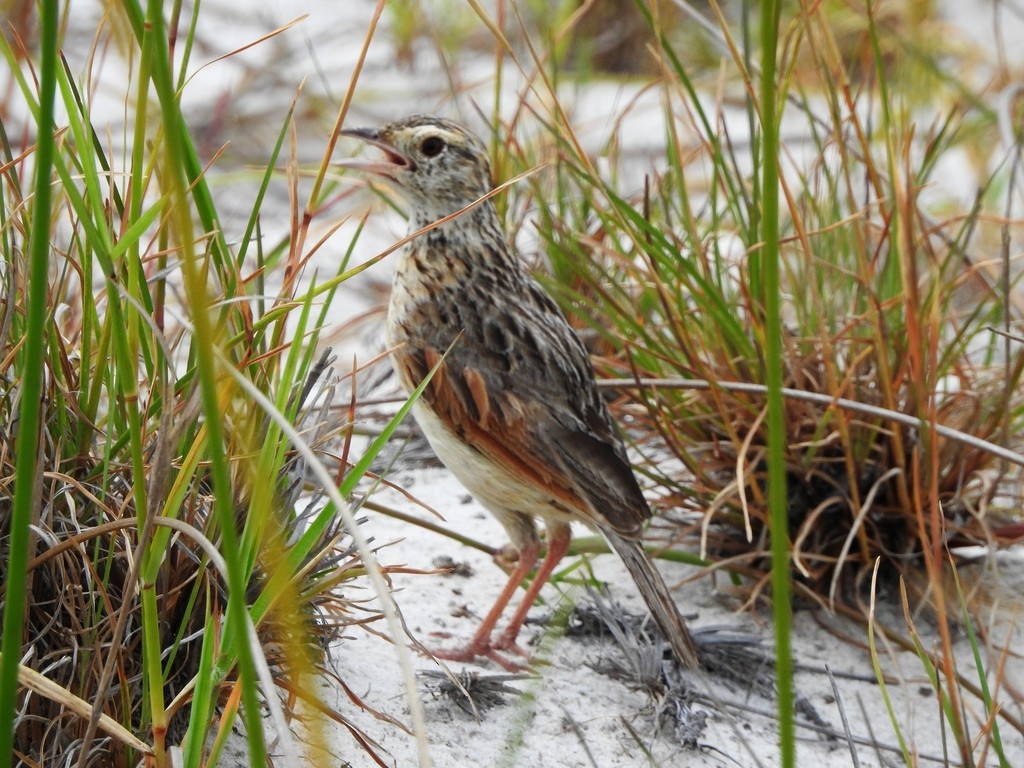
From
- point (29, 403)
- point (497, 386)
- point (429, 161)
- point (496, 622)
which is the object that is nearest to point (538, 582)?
point (496, 622)

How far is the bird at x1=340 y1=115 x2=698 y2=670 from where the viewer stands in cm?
315

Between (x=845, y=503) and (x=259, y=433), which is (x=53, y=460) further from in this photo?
(x=845, y=503)

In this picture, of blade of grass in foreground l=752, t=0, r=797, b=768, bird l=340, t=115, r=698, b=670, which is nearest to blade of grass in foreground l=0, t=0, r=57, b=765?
blade of grass in foreground l=752, t=0, r=797, b=768

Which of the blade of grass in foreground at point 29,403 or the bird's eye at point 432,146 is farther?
the bird's eye at point 432,146

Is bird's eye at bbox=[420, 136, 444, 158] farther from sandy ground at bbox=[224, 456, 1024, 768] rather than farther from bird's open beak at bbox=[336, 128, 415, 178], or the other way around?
sandy ground at bbox=[224, 456, 1024, 768]

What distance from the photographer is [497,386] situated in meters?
3.29

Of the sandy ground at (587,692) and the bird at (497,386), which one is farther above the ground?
the bird at (497,386)

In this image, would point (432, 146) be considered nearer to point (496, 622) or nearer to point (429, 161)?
point (429, 161)

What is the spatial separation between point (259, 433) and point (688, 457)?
150 cm

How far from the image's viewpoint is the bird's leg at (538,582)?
322 cm

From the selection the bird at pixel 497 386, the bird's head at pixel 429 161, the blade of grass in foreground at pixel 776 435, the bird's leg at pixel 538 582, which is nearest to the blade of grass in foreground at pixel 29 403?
the blade of grass in foreground at pixel 776 435

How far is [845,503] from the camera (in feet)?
11.7

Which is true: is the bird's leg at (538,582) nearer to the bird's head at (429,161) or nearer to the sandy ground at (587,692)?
the sandy ground at (587,692)

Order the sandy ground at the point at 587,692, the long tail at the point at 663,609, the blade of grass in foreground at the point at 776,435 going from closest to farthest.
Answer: the blade of grass in foreground at the point at 776,435 → the sandy ground at the point at 587,692 → the long tail at the point at 663,609
